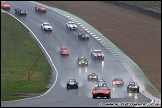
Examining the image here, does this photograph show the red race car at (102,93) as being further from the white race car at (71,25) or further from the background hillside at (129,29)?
the white race car at (71,25)

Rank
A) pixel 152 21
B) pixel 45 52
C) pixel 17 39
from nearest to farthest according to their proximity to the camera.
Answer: pixel 45 52 → pixel 17 39 → pixel 152 21

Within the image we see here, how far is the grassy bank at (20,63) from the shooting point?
203 feet

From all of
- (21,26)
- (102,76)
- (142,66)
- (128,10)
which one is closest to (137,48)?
(142,66)

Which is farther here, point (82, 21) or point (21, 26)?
point (82, 21)

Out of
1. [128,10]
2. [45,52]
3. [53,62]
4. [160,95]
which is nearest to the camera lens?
[160,95]

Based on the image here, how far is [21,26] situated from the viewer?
97688 mm

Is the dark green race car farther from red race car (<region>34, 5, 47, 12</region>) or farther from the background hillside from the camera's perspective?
red race car (<region>34, 5, 47, 12</region>)

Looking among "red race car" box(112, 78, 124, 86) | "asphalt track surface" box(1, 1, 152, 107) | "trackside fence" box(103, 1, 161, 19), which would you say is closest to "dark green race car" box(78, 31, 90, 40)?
"asphalt track surface" box(1, 1, 152, 107)

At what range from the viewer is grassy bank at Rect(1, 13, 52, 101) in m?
61.8

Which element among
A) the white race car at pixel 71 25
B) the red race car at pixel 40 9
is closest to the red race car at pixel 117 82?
the white race car at pixel 71 25

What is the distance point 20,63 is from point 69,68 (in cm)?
622

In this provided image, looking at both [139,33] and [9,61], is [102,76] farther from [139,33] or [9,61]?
[139,33]

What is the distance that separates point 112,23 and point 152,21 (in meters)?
7.14

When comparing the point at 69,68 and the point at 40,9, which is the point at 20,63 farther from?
the point at 40,9
